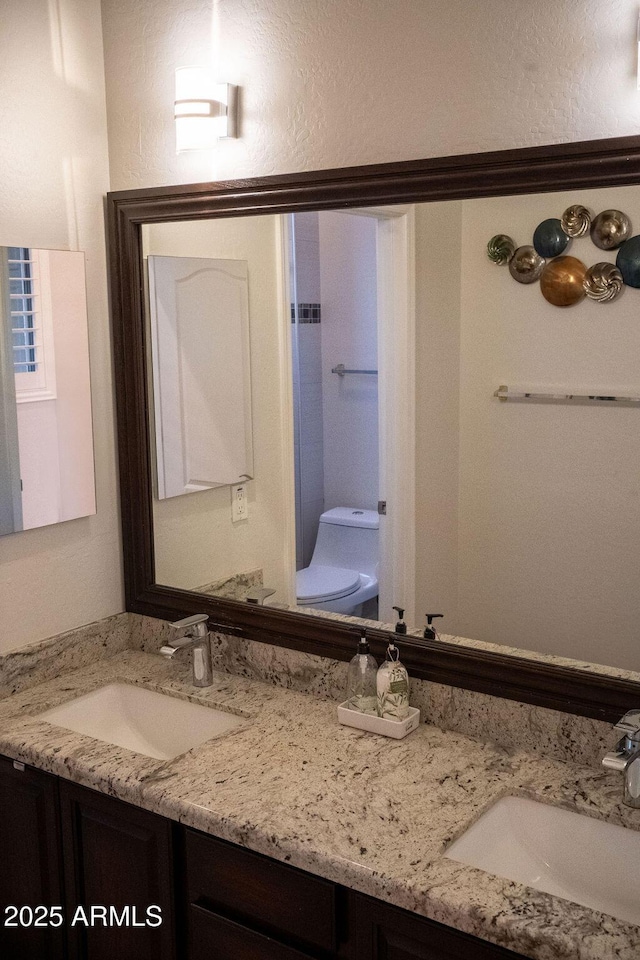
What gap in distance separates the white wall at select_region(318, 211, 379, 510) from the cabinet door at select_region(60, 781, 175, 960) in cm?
76

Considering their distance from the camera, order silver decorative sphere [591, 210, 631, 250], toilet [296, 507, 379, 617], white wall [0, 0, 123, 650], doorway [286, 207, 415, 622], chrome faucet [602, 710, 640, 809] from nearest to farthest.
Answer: chrome faucet [602, 710, 640, 809] < silver decorative sphere [591, 210, 631, 250] < doorway [286, 207, 415, 622] < toilet [296, 507, 379, 617] < white wall [0, 0, 123, 650]

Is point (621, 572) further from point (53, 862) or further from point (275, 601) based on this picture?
point (53, 862)

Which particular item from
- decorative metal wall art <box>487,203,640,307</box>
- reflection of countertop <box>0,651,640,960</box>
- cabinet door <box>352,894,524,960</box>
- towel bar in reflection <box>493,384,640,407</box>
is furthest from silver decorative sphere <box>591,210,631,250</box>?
cabinet door <box>352,894,524,960</box>

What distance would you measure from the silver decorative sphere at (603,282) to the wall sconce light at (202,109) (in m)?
0.87

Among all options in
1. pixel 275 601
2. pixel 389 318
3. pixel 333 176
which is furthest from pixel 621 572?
pixel 333 176

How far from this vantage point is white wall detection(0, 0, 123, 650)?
2090mm

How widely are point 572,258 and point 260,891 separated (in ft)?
4.04

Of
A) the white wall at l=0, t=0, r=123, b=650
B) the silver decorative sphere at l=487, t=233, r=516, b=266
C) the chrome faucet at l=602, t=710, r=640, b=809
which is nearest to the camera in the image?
the chrome faucet at l=602, t=710, r=640, b=809

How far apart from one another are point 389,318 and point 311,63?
552 mm

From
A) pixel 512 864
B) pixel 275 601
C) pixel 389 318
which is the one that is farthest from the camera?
pixel 275 601

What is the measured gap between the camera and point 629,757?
59.5 inches

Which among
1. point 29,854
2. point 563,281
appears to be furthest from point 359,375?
point 29,854

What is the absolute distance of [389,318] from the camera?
1868 mm

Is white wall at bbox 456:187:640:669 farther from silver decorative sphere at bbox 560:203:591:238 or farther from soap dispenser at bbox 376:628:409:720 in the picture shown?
soap dispenser at bbox 376:628:409:720
